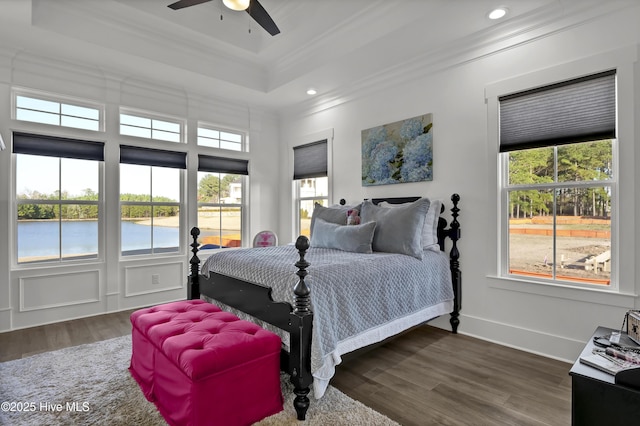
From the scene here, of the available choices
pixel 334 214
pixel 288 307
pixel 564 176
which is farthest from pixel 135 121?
pixel 564 176

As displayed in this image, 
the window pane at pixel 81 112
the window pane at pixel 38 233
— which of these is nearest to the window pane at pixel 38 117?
the window pane at pixel 81 112

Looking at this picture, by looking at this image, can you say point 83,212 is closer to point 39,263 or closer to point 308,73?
point 39,263

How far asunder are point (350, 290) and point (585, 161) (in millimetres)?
2159

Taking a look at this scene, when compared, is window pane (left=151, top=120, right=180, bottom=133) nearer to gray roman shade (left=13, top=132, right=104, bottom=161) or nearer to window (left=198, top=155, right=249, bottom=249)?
window (left=198, top=155, right=249, bottom=249)

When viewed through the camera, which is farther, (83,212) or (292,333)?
(83,212)

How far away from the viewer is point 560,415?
193 cm

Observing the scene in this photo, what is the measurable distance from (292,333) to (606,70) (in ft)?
9.56

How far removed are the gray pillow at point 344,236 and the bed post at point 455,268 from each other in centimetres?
84

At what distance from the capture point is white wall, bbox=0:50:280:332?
11.1 ft

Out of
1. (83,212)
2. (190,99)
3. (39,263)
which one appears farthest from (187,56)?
(39,263)

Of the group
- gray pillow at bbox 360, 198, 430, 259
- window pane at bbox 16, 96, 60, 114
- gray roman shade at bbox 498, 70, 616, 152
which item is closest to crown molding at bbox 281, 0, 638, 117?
gray roman shade at bbox 498, 70, 616, 152

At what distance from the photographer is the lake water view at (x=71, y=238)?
11.7 ft

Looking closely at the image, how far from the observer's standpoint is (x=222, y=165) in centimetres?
493

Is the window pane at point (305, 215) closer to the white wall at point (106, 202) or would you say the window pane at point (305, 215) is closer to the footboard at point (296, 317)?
the white wall at point (106, 202)
